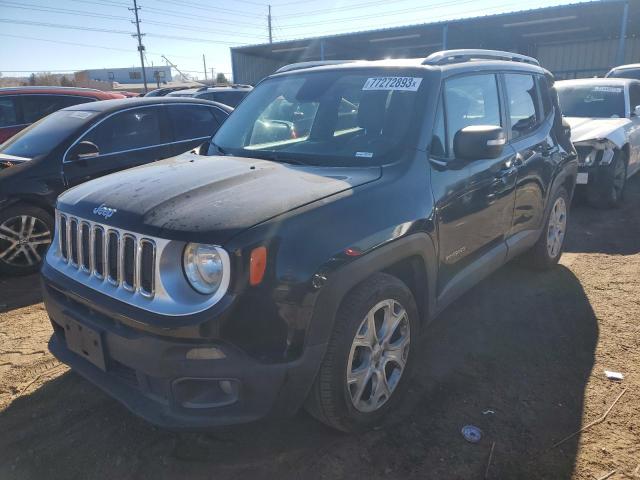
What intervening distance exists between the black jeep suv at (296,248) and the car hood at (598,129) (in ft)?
12.5

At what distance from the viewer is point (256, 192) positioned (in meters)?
2.51

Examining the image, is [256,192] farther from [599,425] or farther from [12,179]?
[12,179]

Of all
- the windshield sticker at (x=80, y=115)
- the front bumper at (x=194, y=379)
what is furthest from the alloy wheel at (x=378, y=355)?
the windshield sticker at (x=80, y=115)

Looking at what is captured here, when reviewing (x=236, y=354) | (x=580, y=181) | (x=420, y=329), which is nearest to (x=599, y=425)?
(x=420, y=329)

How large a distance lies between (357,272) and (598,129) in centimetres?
635

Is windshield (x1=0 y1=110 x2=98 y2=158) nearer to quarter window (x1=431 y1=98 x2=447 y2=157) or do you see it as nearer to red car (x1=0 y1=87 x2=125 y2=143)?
red car (x1=0 y1=87 x2=125 y2=143)

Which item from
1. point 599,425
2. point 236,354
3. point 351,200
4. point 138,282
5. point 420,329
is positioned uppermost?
point 351,200

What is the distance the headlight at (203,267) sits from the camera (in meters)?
2.16

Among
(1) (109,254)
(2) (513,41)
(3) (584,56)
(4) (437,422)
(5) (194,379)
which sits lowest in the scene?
(4) (437,422)

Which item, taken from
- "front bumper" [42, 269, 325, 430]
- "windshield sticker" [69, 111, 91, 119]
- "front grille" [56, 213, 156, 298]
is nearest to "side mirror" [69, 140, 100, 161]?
"windshield sticker" [69, 111, 91, 119]

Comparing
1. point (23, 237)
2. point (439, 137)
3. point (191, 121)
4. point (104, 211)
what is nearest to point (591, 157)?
point (439, 137)

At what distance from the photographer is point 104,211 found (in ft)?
8.15

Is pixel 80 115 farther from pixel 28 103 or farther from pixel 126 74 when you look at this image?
pixel 126 74

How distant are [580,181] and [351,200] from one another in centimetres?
574
